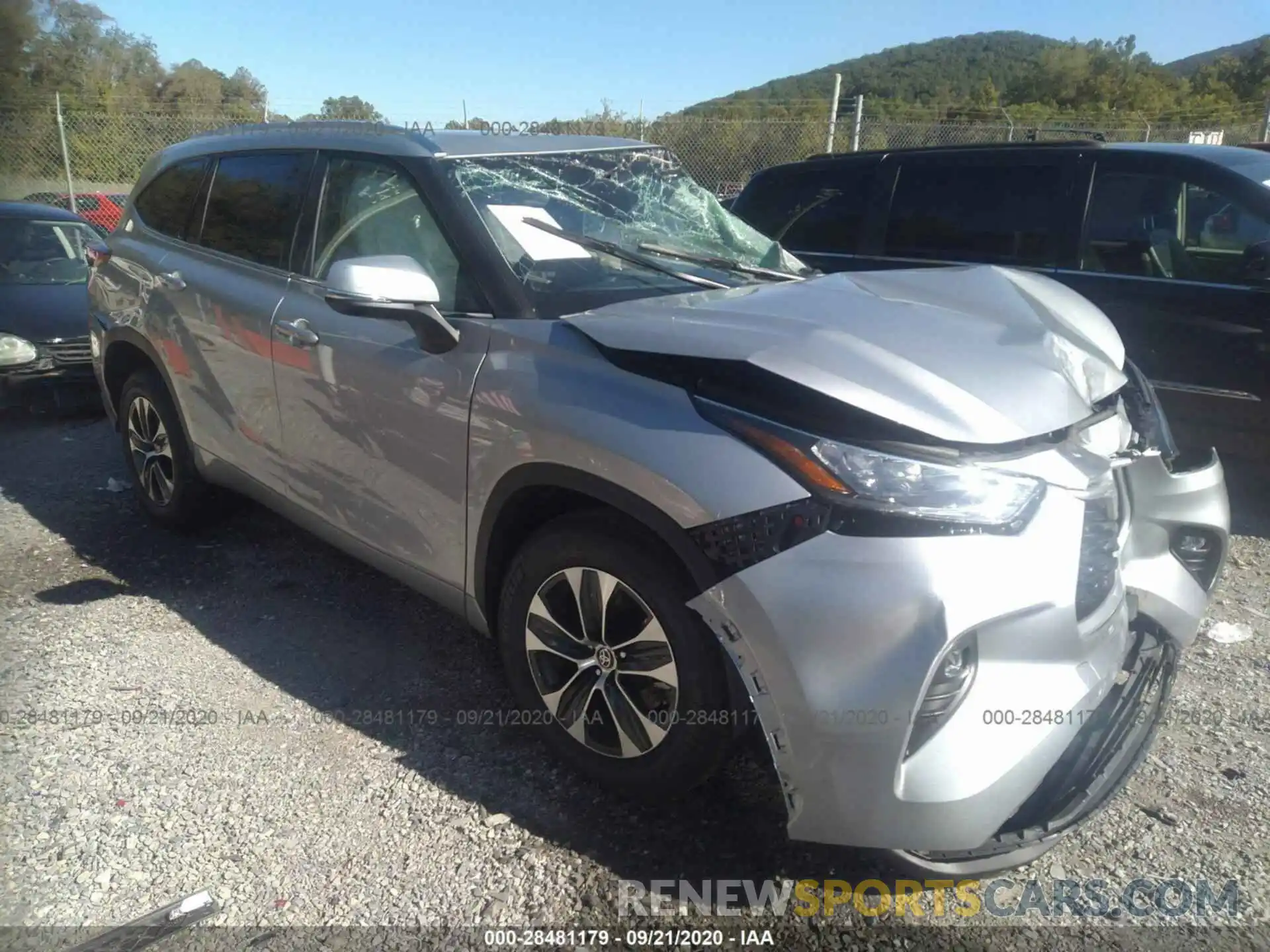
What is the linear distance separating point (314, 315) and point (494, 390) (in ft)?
3.35

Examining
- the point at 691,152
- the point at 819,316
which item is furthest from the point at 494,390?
the point at 691,152

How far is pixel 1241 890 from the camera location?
2.32m

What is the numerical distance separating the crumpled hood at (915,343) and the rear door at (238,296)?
5.11ft

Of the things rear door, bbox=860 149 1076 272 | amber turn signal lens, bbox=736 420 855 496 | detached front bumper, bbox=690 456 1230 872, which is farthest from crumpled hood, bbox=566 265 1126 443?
rear door, bbox=860 149 1076 272

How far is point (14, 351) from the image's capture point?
609cm

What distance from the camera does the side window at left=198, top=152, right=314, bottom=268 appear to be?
3564 mm

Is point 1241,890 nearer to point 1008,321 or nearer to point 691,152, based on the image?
point 1008,321

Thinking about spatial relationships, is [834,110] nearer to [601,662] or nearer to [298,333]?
[298,333]

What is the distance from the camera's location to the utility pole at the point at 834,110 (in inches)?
482

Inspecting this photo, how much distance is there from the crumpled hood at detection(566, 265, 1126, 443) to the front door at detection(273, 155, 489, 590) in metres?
0.52

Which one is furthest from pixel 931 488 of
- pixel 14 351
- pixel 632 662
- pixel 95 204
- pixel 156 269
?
pixel 95 204

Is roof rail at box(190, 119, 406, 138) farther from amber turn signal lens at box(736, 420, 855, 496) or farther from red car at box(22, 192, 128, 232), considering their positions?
red car at box(22, 192, 128, 232)

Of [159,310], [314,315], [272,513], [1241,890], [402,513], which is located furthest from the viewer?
[272,513]

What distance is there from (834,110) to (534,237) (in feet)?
35.3
